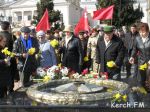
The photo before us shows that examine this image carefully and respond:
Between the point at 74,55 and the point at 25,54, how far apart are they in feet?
5.35

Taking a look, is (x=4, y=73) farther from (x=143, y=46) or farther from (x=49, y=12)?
(x=49, y=12)

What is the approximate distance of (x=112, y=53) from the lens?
7480 mm

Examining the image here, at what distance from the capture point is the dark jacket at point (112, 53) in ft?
24.4

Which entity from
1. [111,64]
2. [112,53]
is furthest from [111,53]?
[111,64]

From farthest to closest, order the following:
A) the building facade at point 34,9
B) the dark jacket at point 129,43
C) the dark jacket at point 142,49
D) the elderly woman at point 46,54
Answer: the building facade at point 34,9 → the dark jacket at point 129,43 → the elderly woman at point 46,54 → the dark jacket at point 142,49

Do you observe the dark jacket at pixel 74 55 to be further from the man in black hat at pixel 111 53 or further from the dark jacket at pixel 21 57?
the man in black hat at pixel 111 53

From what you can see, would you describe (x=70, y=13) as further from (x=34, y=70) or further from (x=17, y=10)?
(x=34, y=70)

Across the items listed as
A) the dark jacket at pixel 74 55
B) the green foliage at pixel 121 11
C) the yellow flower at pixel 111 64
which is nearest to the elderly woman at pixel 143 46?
the yellow flower at pixel 111 64

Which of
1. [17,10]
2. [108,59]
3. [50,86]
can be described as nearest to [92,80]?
[50,86]

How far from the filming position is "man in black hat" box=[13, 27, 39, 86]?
7.98 meters

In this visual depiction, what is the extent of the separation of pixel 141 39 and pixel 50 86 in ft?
6.98

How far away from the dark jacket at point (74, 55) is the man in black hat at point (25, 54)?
974 mm

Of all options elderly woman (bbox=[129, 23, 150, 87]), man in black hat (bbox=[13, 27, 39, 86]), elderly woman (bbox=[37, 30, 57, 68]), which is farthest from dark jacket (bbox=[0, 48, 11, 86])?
elderly woman (bbox=[129, 23, 150, 87])

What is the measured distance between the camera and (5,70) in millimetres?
6676
